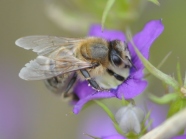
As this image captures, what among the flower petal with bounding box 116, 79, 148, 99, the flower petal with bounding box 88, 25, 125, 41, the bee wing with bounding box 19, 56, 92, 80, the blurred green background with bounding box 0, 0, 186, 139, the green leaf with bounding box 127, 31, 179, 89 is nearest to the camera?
the green leaf with bounding box 127, 31, 179, 89

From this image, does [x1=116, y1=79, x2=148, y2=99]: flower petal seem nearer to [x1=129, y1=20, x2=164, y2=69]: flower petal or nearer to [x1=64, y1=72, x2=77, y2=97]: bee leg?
[x1=129, y1=20, x2=164, y2=69]: flower petal

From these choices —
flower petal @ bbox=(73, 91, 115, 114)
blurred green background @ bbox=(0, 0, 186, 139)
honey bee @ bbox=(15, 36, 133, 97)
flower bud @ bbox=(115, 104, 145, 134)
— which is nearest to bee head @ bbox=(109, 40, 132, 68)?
honey bee @ bbox=(15, 36, 133, 97)

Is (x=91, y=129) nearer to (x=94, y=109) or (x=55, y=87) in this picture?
(x=94, y=109)

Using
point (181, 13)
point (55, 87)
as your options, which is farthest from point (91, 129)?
point (55, 87)

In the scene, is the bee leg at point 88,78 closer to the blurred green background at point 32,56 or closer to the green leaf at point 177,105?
the green leaf at point 177,105

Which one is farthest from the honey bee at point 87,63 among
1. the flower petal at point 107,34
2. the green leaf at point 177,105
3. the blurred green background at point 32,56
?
the blurred green background at point 32,56

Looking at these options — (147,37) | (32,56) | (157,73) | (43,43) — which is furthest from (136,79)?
(32,56)

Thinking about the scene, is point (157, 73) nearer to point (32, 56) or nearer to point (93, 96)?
point (93, 96)
